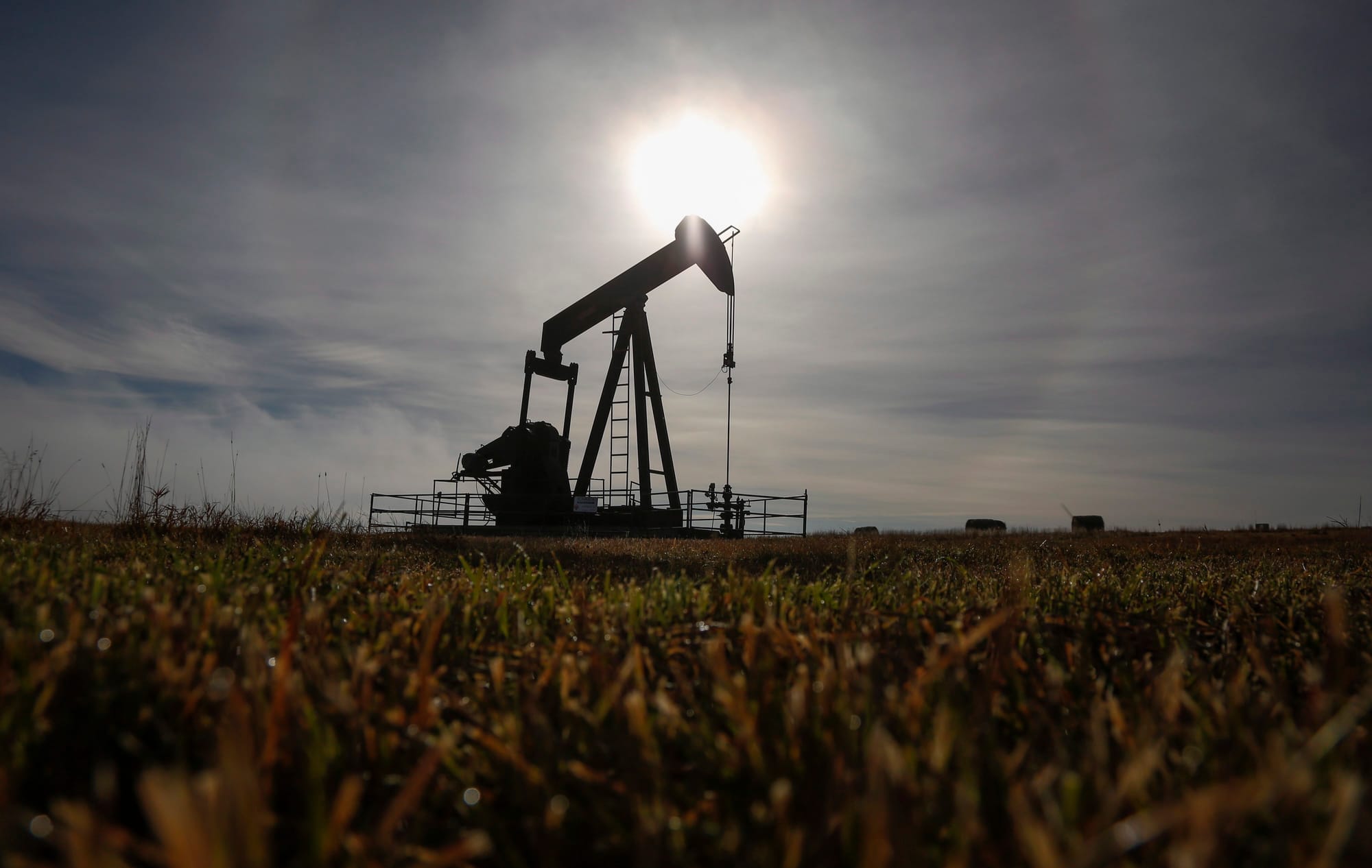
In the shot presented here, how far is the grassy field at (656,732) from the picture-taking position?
92cm

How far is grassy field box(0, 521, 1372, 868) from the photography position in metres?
0.92

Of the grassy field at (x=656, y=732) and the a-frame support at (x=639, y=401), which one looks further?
the a-frame support at (x=639, y=401)

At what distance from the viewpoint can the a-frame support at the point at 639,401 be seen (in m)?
21.2

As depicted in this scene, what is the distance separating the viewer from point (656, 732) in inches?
57.2

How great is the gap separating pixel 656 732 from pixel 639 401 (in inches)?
787

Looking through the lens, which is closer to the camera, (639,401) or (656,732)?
(656,732)

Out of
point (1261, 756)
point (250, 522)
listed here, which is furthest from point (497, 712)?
point (250, 522)

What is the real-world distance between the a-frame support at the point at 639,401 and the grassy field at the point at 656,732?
18.5m

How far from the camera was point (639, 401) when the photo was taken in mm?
21359

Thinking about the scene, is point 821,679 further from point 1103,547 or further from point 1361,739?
point 1103,547

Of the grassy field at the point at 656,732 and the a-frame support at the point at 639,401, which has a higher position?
the a-frame support at the point at 639,401

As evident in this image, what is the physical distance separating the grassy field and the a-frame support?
1853cm

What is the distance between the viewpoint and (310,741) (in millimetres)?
1263

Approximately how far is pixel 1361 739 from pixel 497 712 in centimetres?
154
